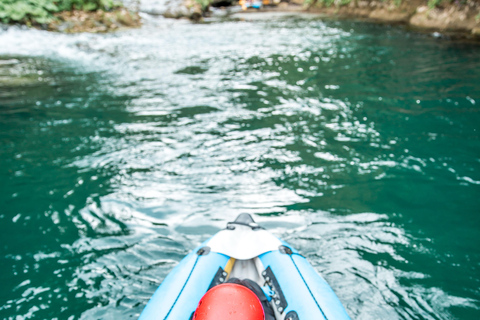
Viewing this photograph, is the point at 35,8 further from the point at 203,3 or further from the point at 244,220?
the point at 244,220

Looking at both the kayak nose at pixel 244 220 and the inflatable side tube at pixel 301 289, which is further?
the kayak nose at pixel 244 220

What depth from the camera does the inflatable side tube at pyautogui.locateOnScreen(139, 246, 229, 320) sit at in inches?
78.2

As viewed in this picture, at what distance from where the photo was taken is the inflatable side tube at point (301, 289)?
1964 mm

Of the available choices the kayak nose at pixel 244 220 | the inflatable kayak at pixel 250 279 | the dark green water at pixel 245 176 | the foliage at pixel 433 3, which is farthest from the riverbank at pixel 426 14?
the inflatable kayak at pixel 250 279

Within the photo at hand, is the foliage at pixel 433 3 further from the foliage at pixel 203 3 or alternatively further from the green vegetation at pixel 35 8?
the green vegetation at pixel 35 8

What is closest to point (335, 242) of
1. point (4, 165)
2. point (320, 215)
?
point (320, 215)

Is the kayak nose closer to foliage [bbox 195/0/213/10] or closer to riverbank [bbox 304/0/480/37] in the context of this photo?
riverbank [bbox 304/0/480/37]

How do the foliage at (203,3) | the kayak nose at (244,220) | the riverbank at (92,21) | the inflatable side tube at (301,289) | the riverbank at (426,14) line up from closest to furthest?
the inflatable side tube at (301,289) → the kayak nose at (244,220) → the riverbank at (426,14) → the riverbank at (92,21) → the foliage at (203,3)

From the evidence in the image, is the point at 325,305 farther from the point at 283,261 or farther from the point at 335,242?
the point at 335,242

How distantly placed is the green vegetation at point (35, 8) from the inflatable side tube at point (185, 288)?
45.2ft

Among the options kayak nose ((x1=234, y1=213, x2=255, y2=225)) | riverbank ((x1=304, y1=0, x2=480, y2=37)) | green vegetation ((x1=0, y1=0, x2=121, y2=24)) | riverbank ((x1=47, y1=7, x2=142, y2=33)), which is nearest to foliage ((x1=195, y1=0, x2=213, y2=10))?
riverbank ((x1=47, y1=7, x2=142, y2=33))

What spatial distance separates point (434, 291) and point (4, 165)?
5354 mm

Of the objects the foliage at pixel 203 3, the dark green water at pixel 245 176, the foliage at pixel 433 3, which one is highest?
the foliage at pixel 433 3

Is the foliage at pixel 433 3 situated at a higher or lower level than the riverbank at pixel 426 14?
higher
